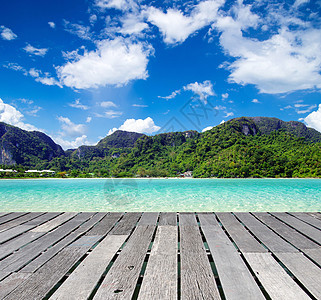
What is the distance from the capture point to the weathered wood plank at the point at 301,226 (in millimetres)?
1728

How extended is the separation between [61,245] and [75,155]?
3852 inches

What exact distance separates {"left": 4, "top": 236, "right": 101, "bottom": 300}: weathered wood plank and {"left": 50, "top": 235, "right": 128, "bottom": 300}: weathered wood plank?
0.06m

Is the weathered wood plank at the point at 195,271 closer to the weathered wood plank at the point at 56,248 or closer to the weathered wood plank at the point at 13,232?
the weathered wood plank at the point at 56,248

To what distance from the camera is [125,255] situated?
1356mm

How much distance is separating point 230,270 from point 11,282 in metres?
1.14

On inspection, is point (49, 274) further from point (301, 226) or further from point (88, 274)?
point (301, 226)

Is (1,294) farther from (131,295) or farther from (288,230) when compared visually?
(288,230)

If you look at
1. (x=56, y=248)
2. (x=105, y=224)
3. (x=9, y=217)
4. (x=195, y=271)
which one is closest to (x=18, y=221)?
(x=9, y=217)

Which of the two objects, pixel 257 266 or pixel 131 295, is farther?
pixel 257 266

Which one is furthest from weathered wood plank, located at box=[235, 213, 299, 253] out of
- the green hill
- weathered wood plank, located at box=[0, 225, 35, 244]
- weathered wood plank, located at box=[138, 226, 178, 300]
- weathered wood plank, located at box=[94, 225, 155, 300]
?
the green hill

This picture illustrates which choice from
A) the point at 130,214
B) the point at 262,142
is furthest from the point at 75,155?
the point at 130,214

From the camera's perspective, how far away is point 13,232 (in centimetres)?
187

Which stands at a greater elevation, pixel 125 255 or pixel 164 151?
pixel 164 151

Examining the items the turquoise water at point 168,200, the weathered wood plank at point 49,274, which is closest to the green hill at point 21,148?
the turquoise water at point 168,200
